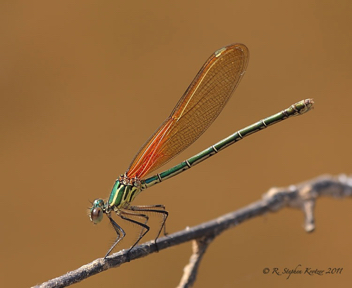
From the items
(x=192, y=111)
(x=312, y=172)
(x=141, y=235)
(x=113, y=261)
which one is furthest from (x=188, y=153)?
(x=113, y=261)

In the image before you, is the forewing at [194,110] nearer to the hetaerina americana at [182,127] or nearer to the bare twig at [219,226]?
the hetaerina americana at [182,127]

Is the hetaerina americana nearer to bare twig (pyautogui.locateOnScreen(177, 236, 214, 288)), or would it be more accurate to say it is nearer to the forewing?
the forewing

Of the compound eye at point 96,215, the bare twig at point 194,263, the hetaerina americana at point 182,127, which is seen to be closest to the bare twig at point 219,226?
the bare twig at point 194,263

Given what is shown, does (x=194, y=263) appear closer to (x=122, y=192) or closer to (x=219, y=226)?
(x=219, y=226)

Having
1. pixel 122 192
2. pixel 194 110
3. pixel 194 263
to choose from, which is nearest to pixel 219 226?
pixel 194 263

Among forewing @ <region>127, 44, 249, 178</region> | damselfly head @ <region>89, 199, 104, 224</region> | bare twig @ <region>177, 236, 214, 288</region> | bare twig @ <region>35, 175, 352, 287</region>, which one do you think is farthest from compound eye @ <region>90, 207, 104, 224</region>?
bare twig @ <region>177, 236, 214, 288</region>

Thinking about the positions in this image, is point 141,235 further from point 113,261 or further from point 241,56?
Result: point 241,56
